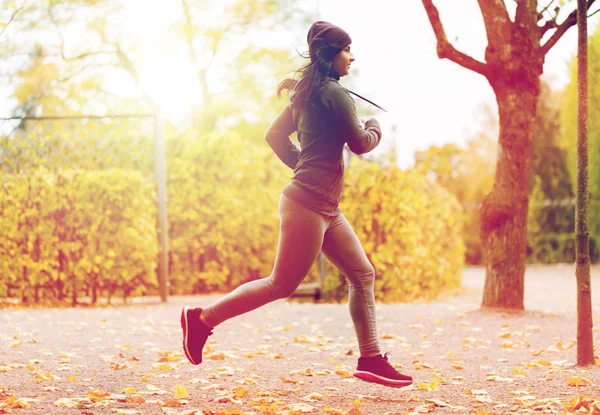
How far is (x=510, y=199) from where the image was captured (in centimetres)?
748

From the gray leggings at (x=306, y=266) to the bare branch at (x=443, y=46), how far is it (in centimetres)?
348

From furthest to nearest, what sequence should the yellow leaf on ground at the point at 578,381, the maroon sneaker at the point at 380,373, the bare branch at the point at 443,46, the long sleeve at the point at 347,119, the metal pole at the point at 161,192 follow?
the metal pole at the point at 161,192 < the bare branch at the point at 443,46 < the yellow leaf on ground at the point at 578,381 < the maroon sneaker at the point at 380,373 < the long sleeve at the point at 347,119

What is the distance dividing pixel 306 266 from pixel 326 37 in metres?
1.13

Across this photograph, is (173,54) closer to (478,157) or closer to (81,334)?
(478,157)

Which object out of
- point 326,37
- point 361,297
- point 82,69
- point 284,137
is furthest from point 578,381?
point 82,69

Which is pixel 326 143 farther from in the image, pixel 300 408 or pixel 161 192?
pixel 161 192

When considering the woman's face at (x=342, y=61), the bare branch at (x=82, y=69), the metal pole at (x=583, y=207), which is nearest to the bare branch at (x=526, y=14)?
the metal pole at (x=583, y=207)

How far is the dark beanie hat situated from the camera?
13.1 feet

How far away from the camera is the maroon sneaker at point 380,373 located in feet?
13.4

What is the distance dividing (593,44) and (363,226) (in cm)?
804

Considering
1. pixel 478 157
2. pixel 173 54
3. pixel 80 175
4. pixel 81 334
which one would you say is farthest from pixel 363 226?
pixel 478 157

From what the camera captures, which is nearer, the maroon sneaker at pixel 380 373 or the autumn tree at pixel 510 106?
the maroon sneaker at pixel 380 373

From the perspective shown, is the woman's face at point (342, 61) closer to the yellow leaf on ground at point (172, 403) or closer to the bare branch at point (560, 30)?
the yellow leaf on ground at point (172, 403)

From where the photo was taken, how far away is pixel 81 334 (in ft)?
22.3
